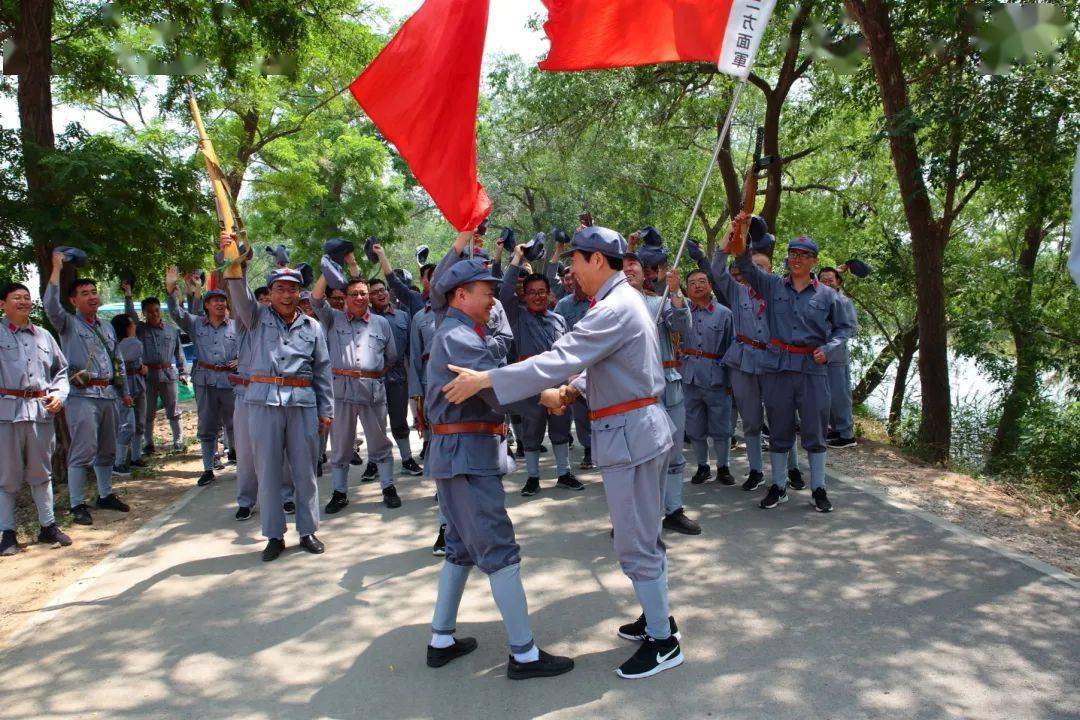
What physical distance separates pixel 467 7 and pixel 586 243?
6.41 ft

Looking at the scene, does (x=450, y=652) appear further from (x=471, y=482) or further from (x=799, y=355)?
(x=799, y=355)

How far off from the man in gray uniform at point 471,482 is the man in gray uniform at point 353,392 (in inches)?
139

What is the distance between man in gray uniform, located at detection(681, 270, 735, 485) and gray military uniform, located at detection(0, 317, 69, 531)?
19.5 ft

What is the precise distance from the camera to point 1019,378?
12.9 m

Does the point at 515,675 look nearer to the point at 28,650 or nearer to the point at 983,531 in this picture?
the point at 28,650

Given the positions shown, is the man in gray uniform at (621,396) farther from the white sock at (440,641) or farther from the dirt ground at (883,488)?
the dirt ground at (883,488)

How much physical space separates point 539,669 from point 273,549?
3.07 m

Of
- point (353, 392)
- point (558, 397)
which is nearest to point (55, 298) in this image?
point (353, 392)

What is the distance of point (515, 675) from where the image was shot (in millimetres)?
4324

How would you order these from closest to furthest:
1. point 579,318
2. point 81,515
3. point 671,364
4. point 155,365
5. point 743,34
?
point 743,34 < point 671,364 < point 81,515 < point 579,318 < point 155,365

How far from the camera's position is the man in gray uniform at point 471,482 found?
4355mm

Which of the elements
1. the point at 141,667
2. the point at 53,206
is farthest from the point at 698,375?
the point at 53,206

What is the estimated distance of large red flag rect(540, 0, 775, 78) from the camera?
5.51 meters

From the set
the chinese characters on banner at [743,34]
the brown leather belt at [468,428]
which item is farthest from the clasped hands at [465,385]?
the chinese characters on banner at [743,34]
